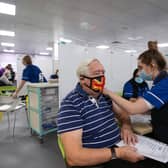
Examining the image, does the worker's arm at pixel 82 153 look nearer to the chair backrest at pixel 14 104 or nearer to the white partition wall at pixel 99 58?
the white partition wall at pixel 99 58

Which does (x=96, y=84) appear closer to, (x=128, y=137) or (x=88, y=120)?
(x=88, y=120)

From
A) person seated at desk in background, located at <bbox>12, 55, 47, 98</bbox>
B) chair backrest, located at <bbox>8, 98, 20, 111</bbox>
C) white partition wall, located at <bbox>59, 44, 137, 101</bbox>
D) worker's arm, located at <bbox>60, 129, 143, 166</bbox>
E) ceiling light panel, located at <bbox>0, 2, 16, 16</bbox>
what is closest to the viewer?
worker's arm, located at <bbox>60, 129, 143, 166</bbox>

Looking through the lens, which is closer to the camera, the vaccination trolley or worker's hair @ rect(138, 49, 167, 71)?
worker's hair @ rect(138, 49, 167, 71)

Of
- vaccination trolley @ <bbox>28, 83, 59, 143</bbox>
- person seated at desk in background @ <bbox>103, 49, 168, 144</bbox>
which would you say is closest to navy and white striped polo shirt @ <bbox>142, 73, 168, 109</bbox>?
person seated at desk in background @ <bbox>103, 49, 168, 144</bbox>

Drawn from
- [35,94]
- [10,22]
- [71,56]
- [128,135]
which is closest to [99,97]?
[128,135]

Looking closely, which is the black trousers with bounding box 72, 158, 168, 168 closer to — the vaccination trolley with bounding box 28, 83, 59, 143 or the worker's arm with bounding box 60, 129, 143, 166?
the worker's arm with bounding box 60, 129, 143, 166

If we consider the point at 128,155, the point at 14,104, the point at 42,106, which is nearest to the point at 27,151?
the point at 42,106

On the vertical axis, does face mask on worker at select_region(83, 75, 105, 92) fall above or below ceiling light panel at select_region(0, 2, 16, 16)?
below

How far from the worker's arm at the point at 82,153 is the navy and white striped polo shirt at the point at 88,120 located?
5cm

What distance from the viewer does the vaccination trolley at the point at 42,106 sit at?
3.17 m

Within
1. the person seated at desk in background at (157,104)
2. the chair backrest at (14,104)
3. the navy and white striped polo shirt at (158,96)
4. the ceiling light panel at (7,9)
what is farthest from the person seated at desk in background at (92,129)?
the ceiling light panel at (7,9)

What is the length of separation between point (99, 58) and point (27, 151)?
2017 mm

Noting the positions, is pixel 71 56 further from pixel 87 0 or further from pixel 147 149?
pixel 147 149

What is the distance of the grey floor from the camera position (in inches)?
98.0
